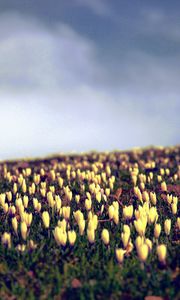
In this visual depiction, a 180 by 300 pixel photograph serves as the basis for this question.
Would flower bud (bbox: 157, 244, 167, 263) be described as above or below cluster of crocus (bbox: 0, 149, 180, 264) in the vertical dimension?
below

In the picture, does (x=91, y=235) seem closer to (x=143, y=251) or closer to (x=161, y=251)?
(x=143, y=251)

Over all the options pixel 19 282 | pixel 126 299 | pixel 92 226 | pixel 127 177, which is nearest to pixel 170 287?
pixel 126 299

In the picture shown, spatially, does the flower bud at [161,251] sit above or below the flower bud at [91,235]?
below

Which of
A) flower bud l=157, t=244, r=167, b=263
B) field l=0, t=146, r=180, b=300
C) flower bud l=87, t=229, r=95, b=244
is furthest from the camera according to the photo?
flower bud l=87, t=229, r=95, b=244

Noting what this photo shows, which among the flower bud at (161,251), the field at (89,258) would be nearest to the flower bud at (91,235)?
the field at (89,258)

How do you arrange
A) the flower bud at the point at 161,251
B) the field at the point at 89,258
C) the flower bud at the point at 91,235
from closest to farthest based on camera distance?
the field at the point at 89,258 < the flower bud at the point at 161,251 < the flower bud at the point at 91,235

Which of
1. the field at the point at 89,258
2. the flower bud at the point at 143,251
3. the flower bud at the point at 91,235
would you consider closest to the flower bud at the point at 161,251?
the field at the point at 89,258

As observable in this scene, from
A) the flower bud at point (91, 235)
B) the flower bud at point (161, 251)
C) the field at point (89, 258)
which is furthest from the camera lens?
the flower bud at point (91, 235)

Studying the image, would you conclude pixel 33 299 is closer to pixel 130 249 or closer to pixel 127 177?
pixel 130 249

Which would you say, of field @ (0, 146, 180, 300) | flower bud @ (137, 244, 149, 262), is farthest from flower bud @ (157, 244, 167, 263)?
flower bud @ (137, 244, 149, 262)

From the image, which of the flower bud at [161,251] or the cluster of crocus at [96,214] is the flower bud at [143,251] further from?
the flower bud at [161,251]

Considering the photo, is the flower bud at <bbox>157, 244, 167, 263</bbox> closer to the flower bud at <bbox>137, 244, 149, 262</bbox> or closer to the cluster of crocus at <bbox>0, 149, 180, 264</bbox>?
the cluster of crocus at <bbox>0, 149, 180, 264</bbox>

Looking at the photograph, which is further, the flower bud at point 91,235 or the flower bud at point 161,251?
the flower bud at point 91,235

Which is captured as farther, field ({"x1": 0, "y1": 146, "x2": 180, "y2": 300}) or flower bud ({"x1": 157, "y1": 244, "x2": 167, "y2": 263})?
flower bud ({"x1": 157, "y1": 244, "x2": 167, "y2": 263})
